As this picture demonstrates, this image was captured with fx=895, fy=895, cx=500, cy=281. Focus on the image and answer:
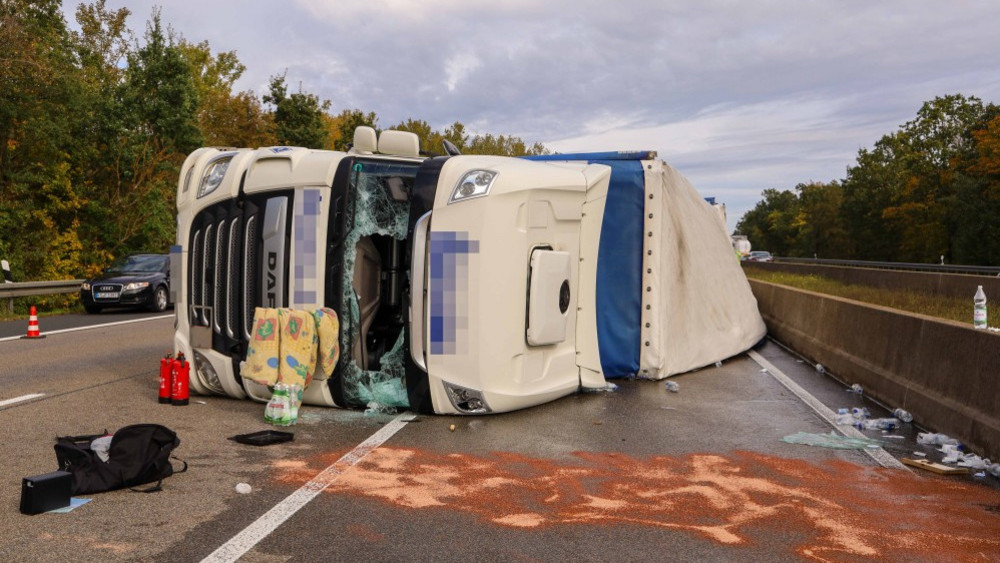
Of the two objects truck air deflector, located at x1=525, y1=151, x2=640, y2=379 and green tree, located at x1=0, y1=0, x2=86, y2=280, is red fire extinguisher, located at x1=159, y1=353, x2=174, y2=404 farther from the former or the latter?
green tree, located at x1=0, y1=0, x2=86, y2=280

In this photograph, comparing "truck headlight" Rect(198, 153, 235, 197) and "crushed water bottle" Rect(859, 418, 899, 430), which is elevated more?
"truck headlight" Rect(198, 153, 235, 197)

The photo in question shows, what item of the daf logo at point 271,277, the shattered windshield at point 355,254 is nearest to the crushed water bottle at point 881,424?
the shattered windshield at point 355,254

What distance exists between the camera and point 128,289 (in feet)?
66.1

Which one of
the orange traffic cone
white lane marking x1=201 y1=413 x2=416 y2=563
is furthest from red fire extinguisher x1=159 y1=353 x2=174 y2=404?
the orange traffic cone

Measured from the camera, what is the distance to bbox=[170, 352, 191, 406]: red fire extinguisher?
7.94 meters

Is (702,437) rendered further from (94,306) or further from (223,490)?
(94,306)

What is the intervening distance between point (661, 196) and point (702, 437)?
3.84 meters

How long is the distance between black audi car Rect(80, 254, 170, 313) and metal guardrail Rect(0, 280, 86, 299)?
122cm

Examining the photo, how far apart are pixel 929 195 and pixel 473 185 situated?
71570mm

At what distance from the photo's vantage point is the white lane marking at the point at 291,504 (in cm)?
411

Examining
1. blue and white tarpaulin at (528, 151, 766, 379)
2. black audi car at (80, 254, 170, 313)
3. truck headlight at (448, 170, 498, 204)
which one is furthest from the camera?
black audi car at (80, 254, 170, 313)

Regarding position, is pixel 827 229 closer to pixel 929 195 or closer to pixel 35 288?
pixel 929 195

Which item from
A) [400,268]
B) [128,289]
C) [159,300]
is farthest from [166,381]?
[159,300]

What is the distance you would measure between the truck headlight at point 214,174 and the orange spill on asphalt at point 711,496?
3.44 m
